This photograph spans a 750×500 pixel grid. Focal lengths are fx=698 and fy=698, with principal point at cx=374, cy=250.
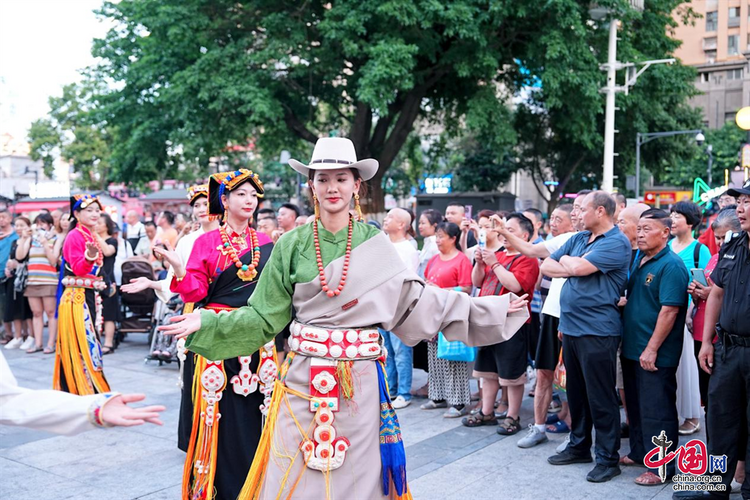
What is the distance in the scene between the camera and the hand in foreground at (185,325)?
3.05 m

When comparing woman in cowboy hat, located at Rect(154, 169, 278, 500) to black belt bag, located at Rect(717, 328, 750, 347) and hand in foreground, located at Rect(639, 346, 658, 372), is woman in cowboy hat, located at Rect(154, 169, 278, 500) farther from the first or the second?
black belt bag, located at Rect(717, 328, 750, 347)

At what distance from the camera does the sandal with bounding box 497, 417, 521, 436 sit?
20.2ft

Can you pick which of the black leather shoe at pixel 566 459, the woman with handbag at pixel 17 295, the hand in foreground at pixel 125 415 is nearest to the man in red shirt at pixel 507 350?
the black leather shoe at pixel 566 459

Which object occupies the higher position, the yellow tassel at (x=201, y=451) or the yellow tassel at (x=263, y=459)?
the yellow tassel at (x=263, y=459)

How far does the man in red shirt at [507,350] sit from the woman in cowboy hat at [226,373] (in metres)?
2.27

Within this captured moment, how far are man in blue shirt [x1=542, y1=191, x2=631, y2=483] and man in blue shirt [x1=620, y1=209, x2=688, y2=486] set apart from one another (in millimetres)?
139

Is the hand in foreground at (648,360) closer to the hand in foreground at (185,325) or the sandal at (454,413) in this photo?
the sandal at (454,413)

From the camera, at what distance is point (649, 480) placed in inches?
194

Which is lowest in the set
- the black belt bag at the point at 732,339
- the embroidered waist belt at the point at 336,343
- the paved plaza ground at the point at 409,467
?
the paved plaza ground at the point at 409,467

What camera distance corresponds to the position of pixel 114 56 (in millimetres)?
20625

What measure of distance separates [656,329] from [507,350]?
1.56 metres

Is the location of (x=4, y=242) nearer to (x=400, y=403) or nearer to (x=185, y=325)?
(x=400, y=403)

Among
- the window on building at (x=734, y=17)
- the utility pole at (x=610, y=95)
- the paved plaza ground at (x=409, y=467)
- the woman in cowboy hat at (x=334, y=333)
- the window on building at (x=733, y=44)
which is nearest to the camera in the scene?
the woman in cowboy hat at (x=334, y=333)

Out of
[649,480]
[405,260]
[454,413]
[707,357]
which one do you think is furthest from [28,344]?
[707,357]
